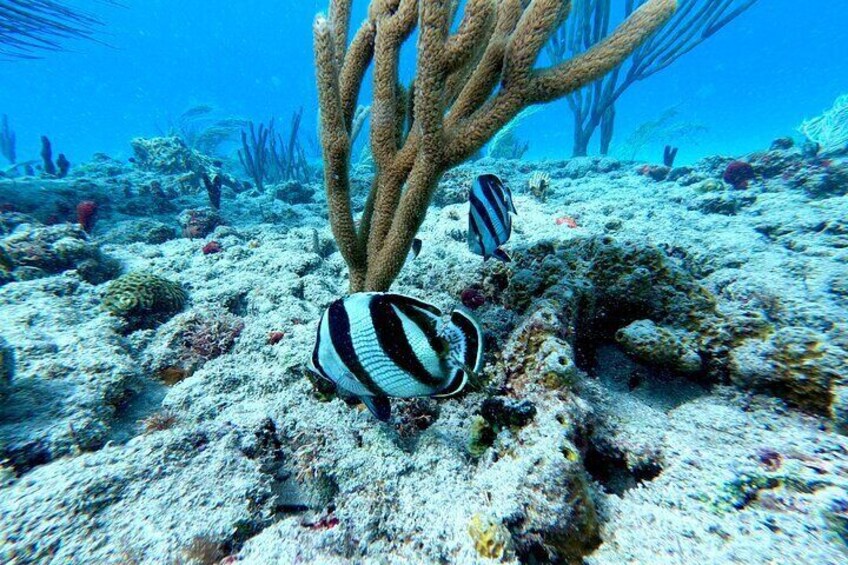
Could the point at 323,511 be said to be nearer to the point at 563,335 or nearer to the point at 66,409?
the point at 563,335

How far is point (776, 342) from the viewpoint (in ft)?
6.15

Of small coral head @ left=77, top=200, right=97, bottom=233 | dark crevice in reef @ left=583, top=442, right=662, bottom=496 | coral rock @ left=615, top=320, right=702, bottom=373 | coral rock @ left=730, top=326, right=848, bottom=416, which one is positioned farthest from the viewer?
small coral head @ left=77, top=200, right=97, bottom=233

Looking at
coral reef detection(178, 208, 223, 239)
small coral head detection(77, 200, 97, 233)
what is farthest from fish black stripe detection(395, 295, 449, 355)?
small coral head detection(77, 200, 97, 233)

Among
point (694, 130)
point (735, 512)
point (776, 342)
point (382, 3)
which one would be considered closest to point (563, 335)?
point (735, 512)

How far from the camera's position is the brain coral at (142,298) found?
3.26 metres

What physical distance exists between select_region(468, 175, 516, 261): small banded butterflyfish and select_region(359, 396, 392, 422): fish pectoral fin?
3.73ft

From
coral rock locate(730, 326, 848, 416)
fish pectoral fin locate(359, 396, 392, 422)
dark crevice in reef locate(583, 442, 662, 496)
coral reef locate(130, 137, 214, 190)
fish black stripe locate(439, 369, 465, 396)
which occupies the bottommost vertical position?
dark crevice in reef locate(583, 442, 662, 496)

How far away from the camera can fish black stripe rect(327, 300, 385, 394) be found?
1.25 meters

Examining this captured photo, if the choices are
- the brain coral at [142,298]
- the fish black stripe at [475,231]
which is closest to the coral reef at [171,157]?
the brain coral at [142,298]

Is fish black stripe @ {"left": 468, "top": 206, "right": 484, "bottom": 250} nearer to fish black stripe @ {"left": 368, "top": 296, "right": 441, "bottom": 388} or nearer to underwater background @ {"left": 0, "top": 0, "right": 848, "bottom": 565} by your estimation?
underwater background @ {"left": 0, "top": 0, "right": 848, "bottom": 565}

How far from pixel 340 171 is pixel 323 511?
1825 millimetres

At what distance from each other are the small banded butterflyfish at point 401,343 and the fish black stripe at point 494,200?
1.10 metres

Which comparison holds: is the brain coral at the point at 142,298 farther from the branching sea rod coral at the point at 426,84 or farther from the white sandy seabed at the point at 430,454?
the branching sea rod coral at the point at 426,84

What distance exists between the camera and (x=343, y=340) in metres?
1.26
